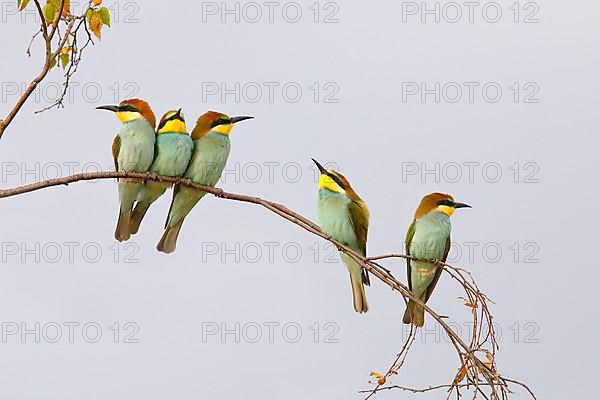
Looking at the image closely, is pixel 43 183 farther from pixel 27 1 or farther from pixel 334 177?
pixel 334 177

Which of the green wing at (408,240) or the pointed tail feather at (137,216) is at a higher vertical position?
the pointed tail feather at (137,216)

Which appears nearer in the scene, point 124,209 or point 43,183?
point 43,183

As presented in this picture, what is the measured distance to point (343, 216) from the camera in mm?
3400

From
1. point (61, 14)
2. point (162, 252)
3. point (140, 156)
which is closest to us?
point (61, 14)

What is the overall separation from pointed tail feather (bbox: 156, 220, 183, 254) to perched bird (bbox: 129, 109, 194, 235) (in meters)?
0.18

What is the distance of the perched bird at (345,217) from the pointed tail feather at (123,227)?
29.2 inches

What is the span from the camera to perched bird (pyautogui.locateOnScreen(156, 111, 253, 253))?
3.24m

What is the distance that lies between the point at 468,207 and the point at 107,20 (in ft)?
5.48

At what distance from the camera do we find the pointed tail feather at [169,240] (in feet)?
11.1

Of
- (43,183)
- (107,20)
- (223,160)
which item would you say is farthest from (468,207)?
(43,183)

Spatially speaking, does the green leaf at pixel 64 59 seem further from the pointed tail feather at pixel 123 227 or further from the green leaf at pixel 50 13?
the pointed tail feather at pixel 123 227

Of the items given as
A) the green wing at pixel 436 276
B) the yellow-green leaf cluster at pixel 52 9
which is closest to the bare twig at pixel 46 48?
the yellow-green leaf cluster at pixel 52 9

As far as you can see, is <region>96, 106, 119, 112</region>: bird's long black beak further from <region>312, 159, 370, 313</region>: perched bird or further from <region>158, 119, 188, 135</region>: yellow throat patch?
<region>312, 159, 370, 313</region>: perched bird

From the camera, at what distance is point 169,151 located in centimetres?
313
